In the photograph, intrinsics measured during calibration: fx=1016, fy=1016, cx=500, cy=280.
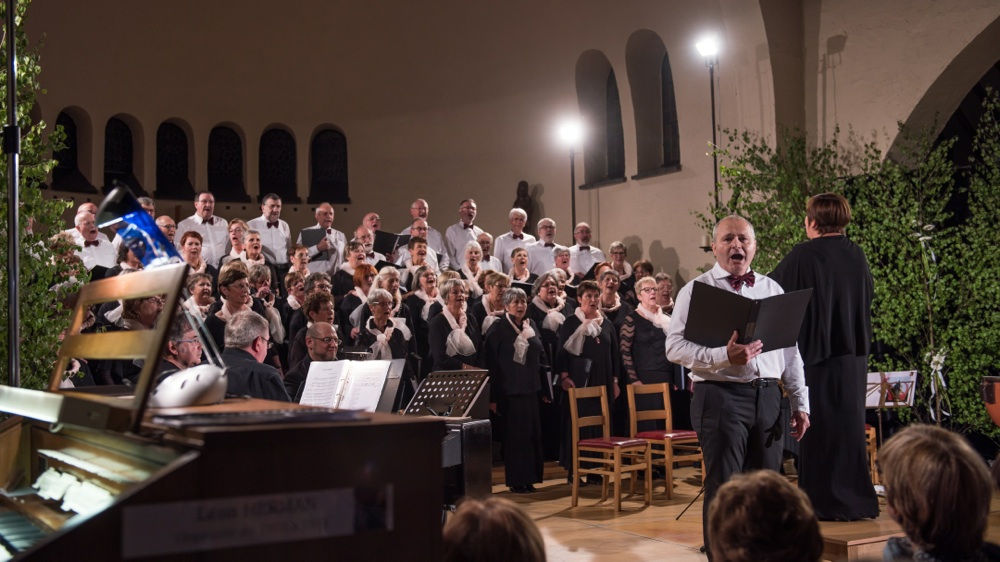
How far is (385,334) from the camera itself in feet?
24.3

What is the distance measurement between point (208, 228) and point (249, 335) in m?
7.26

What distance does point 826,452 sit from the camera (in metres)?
4.91

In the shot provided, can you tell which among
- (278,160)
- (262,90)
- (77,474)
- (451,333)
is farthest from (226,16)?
(77,474)

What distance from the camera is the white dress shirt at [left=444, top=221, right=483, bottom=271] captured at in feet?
39.9

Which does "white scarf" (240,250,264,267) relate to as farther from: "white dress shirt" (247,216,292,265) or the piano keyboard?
the piano keyboard

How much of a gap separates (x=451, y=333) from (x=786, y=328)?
418 cm

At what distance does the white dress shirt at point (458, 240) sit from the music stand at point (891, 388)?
19.4 ft

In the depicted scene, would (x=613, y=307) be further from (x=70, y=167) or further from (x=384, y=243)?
(x=70, y=167)

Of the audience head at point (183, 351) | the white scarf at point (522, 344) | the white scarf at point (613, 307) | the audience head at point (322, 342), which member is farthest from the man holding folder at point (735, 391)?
the white scarf at point (613, 307)

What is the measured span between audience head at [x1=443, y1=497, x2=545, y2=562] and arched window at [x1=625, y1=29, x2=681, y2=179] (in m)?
12.0

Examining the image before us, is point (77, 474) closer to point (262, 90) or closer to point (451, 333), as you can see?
point (451, 333)

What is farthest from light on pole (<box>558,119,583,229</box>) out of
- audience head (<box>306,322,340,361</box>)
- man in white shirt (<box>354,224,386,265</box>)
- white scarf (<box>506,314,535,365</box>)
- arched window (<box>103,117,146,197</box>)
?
audience head (<box>306,322,340,361</box>)

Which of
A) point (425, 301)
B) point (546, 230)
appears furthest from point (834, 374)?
point (546, 230)

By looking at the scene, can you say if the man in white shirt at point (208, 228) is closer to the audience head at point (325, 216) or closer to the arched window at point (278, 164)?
the audience head at point (325, 216)
